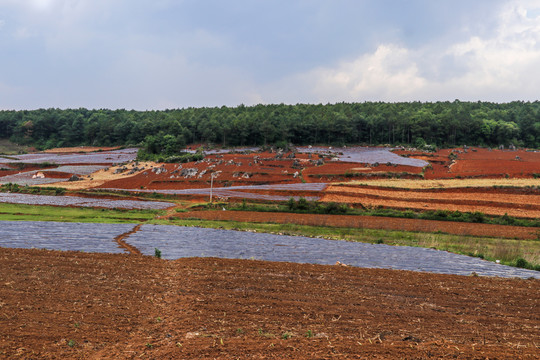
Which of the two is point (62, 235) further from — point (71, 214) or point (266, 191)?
point (266, 191)

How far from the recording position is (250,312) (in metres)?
13.3

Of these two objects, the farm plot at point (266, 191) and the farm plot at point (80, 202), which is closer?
the farm plot at point (80, 202)

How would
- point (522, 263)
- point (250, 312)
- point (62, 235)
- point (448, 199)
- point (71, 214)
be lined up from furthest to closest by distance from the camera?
point (448, 199)
point (71, 214)
point (62, 235)
point (522, 263)
point (250, 312)

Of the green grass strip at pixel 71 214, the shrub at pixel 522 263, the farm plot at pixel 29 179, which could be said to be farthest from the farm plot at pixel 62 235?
the farm plot at pixel 29 179

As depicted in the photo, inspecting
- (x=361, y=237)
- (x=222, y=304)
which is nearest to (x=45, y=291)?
(x=222, y=304)

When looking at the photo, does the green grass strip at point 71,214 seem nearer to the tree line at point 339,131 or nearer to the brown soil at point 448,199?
the brown soil at point 448,199

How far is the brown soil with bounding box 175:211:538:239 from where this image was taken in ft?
121

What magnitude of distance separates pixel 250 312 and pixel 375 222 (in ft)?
95.6

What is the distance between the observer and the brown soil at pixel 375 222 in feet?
121

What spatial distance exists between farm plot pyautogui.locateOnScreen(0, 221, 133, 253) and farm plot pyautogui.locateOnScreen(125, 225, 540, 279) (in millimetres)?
1868

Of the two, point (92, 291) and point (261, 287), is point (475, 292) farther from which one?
point (92, 291)

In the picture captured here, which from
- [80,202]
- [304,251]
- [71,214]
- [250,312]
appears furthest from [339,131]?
[250,312]

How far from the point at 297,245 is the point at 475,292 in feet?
43.3

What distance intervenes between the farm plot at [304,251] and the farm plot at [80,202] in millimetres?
18311
